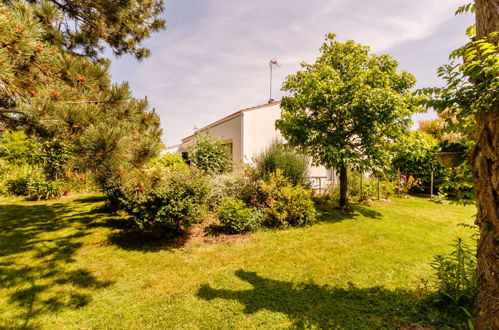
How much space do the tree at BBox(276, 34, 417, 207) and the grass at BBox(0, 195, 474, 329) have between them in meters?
2.61

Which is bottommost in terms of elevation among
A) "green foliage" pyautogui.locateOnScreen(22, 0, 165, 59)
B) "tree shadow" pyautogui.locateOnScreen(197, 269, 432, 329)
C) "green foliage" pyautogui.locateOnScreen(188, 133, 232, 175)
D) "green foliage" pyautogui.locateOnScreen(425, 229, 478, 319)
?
"tree shadow" pyautogui.locateOnScreen(197, 269, 432, 329)

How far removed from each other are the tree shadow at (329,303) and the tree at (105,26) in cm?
659

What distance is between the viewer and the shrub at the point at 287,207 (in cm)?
704

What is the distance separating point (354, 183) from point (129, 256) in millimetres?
10174

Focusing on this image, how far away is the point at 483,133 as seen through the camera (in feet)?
7.98

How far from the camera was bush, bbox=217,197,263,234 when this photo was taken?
639 centimetres

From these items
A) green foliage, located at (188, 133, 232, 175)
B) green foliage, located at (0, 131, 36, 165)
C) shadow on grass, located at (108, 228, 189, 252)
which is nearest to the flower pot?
shadow on grass, located at (108, 228, 189, 252)

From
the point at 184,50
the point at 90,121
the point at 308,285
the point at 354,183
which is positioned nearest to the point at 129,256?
the point at 90,121

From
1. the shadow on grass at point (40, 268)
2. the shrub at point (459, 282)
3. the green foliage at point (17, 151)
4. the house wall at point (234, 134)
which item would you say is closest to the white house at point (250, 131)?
the house wall at point (234, 134)

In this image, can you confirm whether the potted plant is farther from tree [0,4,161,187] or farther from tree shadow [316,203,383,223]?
tree shadow [316,203,383,223]

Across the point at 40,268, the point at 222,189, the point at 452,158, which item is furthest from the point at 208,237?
the point at 452,158

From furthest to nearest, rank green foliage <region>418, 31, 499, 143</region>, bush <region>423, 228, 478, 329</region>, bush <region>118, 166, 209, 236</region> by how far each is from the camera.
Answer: bush <region>118, 166, 209, 236</region>, bush <region>423, 228, 478, 329</region>, green foliage <region>418, 31, 499, 143</region>

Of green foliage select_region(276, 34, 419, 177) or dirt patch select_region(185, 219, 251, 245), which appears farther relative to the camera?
green foliage select_region(276, 34, 419, 177)

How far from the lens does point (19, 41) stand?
8.37 feet
